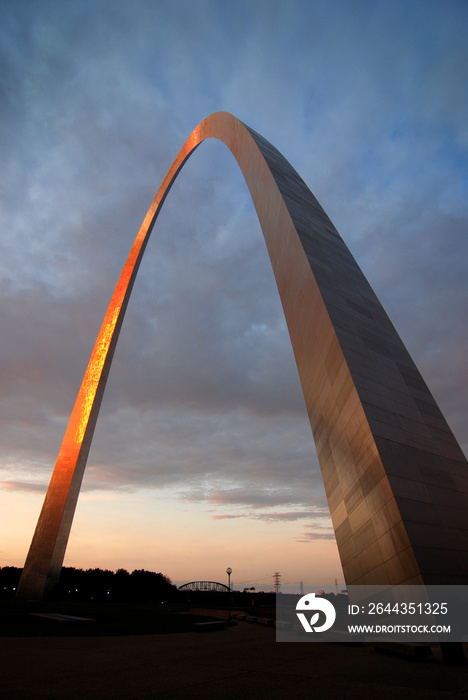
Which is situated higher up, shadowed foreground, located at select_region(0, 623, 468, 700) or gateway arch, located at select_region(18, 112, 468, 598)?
gateway arch, located at select_region(18, 112, 468, 598)

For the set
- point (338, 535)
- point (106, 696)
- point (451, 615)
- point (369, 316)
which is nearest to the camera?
point (106, 696)

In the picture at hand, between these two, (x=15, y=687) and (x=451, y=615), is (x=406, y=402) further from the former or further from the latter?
(x=15, y=687)

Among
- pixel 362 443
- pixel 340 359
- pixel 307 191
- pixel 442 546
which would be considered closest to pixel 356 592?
pixel 442 546

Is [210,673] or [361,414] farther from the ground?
[361,414]

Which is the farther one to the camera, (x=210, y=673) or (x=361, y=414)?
(x=361, y=414)

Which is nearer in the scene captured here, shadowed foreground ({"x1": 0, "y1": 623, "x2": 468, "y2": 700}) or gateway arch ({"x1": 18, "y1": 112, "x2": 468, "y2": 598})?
shadowed foreground ({"x1": 0, "y1": 623, "x2": 468, "y2": 700})
